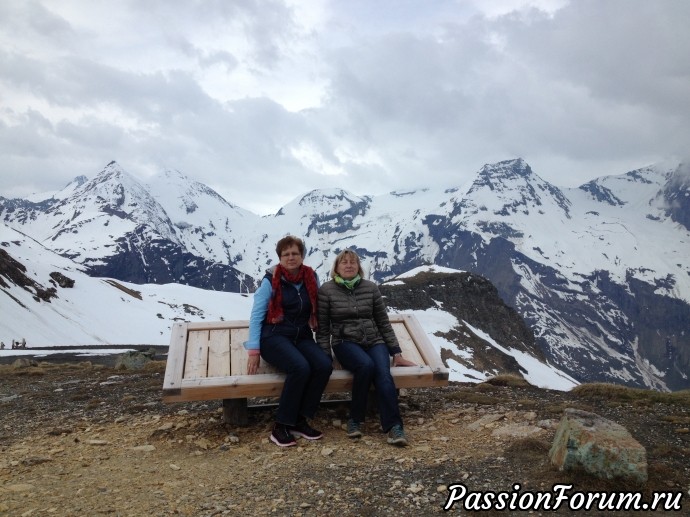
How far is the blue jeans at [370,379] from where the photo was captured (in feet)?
26.4

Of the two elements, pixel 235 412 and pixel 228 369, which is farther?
→ pixel 235 412

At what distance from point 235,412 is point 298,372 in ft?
5.44

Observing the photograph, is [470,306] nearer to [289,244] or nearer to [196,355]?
[196,355]

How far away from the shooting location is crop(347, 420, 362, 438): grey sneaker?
26.7ft

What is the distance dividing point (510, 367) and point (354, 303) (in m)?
71.4

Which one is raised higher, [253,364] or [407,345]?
[407,345]

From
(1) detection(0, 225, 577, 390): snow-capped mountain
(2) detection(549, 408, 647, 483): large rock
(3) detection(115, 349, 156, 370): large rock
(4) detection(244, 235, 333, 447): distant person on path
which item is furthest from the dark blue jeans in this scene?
(1) detection(0, 225, 577, 390): snow-capped mountain

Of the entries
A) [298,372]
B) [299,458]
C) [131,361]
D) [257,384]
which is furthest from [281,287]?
[131,361]

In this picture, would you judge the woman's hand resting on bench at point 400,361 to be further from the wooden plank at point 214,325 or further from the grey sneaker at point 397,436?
the wooden plank at point 214,325

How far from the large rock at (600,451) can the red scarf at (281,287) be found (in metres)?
4.06

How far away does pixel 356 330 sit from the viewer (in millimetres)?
8742

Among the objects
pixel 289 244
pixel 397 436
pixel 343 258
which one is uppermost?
pixel 289 244

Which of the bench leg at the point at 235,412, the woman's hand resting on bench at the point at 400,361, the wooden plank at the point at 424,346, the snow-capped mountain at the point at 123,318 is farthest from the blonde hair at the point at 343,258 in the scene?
the snow-capped mountain at the point at 123,318

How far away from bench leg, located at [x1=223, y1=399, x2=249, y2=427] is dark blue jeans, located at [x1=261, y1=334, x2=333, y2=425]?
40.6 inches
